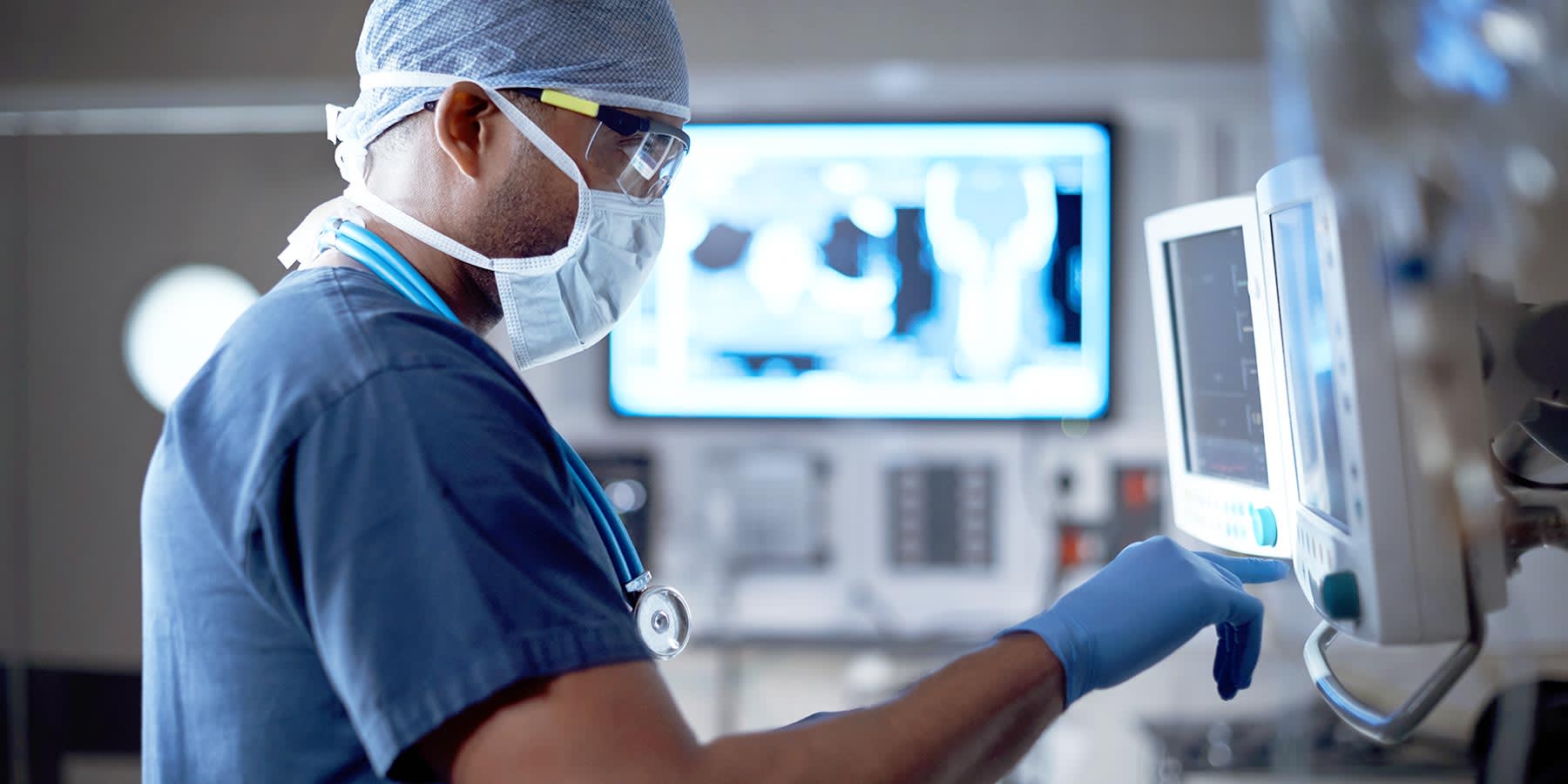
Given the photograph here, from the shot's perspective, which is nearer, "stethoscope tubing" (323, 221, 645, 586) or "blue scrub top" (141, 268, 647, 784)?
"blue scrub top" (141, 268, 647, 784)

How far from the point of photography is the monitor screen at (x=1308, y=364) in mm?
722

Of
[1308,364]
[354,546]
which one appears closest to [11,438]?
[354,546]

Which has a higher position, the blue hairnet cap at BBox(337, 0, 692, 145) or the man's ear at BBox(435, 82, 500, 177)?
the blue hairnet cap at BBox(337, 0, 692, 145)

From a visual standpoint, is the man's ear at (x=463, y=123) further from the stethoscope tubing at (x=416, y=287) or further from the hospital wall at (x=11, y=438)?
the hospital wall at (x=11, y=438)

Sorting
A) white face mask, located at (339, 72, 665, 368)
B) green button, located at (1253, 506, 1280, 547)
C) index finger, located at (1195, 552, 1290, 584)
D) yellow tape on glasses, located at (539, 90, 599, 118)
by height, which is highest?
yellow tape on glasses, located at (539, 90, 599, 118)

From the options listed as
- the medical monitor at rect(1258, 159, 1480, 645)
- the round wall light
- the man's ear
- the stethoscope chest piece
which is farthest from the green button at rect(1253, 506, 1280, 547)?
the round wall light

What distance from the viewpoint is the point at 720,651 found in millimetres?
2410

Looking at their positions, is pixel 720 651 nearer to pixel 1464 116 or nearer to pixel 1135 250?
pixel 1135 250

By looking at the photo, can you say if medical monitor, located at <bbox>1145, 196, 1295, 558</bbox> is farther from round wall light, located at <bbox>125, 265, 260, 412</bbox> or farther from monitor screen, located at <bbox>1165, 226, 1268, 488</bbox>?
round wall light, located at <bbox>125, 265, 260, 412</bbox>

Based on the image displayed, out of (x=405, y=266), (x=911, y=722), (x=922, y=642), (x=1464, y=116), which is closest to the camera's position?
(x=1464, y=116)

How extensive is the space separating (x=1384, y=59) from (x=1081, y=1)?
1732mm

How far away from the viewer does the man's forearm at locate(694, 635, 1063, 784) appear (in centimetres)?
67

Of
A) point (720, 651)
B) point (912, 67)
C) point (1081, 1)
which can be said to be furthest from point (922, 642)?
point (1081, 1)

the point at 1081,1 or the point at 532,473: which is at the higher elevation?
the point at 1081,1
